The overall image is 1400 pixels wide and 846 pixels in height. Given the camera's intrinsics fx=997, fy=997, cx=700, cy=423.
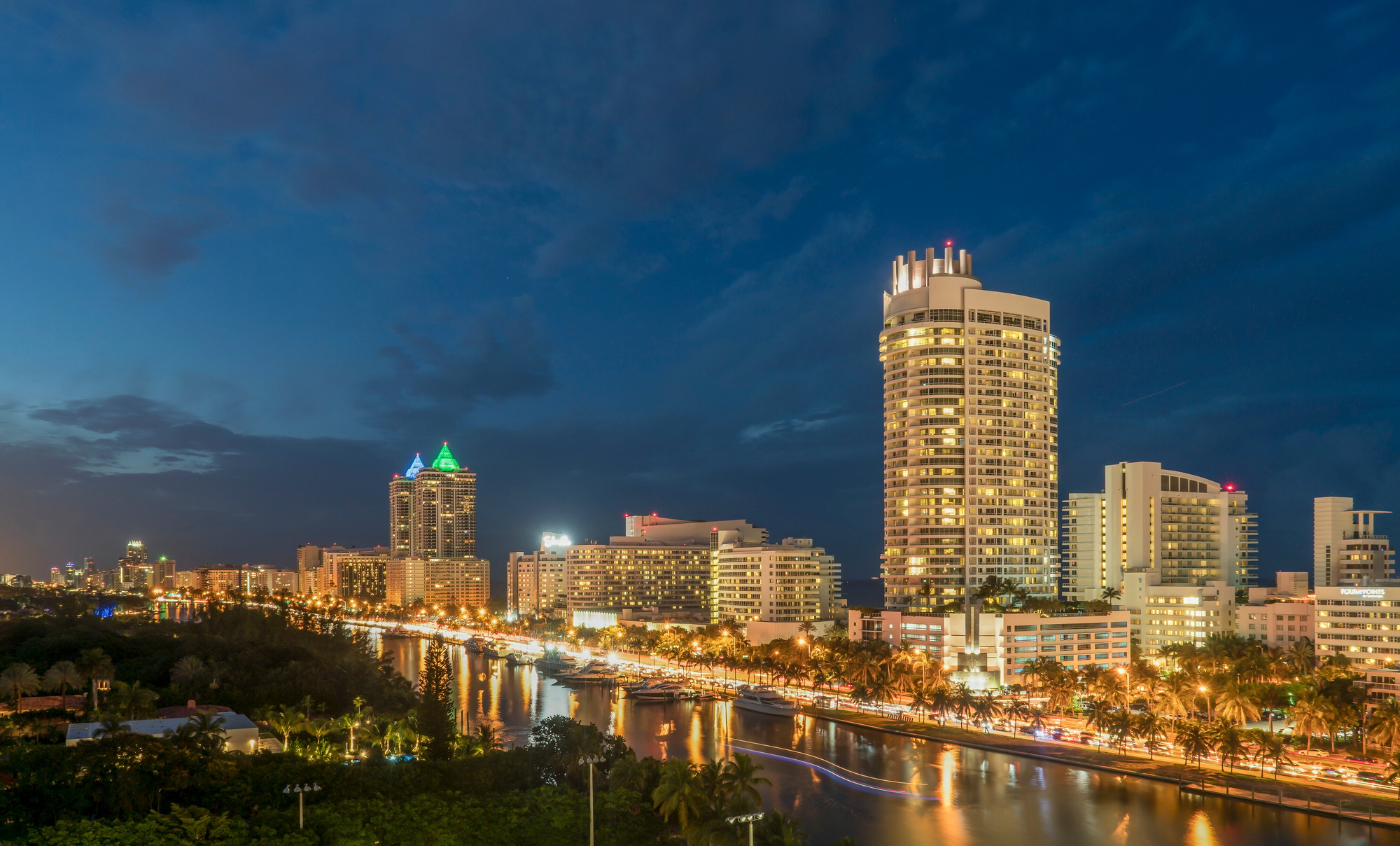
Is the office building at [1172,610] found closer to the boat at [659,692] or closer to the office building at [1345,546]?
the office building at [1345,546]

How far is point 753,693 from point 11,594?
15166cm

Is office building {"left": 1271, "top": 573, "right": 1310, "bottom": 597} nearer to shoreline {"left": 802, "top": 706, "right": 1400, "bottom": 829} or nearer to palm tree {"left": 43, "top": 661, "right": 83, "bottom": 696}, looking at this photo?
shoreline {"left": 802, "top": 706, "right": 1400, "bottom": 829}

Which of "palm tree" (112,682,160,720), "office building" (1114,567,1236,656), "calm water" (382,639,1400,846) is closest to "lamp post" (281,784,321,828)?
"palm tree" (112,682,160,720)

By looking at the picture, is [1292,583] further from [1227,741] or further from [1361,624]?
[1227,741]

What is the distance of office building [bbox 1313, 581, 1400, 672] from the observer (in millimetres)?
83875

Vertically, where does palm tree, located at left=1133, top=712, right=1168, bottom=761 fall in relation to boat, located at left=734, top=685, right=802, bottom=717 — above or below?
above

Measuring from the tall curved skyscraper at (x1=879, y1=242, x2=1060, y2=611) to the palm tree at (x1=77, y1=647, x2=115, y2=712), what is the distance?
77.2m

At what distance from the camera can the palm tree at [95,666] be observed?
63.4m

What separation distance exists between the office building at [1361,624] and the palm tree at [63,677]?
96.5 metres

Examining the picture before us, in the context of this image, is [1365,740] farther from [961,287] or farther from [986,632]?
[961,287]

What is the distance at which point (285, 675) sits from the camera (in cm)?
7138

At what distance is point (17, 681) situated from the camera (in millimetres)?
60844

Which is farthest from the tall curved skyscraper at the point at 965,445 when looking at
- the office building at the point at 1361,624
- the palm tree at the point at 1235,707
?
the palm tree at the point at 1235,707

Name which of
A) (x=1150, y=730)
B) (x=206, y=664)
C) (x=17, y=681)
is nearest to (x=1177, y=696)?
(x=1150, y=730)
